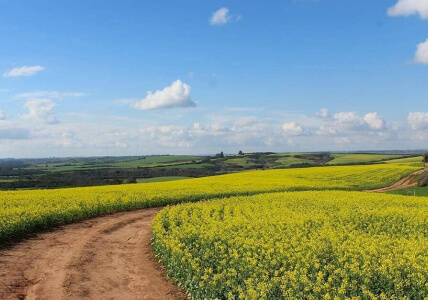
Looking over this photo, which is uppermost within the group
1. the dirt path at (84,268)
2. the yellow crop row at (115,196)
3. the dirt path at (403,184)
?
the yellow crop row at (115,196)

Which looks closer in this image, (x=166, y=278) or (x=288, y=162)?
(x=166, y=278)

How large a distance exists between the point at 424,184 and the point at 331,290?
5212 cm

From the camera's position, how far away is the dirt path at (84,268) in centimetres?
1311

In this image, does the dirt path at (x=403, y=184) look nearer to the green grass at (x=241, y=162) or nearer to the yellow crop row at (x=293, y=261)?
the yellow crop row at (x=293, y=261)

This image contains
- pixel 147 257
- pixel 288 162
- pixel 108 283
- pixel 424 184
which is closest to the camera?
pixel 108 283

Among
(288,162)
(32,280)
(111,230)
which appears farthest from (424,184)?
(288,162)

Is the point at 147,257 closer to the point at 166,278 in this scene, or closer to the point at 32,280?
the point at 166,278

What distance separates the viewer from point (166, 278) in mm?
14805

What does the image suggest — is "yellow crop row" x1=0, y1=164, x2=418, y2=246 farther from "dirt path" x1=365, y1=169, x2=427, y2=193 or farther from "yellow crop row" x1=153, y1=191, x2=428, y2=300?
"yellow crop row" x1=153, y1=191, x2=428, y2=300

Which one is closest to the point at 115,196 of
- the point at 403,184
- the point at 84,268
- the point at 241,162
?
the point at 84,268

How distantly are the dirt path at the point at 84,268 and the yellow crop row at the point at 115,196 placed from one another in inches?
70.4

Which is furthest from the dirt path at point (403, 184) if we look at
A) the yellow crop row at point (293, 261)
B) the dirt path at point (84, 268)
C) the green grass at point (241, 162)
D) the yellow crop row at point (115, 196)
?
the green grass at point (241, 162)

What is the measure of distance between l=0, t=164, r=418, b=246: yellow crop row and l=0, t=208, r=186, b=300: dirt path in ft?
5.87

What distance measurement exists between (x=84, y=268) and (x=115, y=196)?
19578 mm
